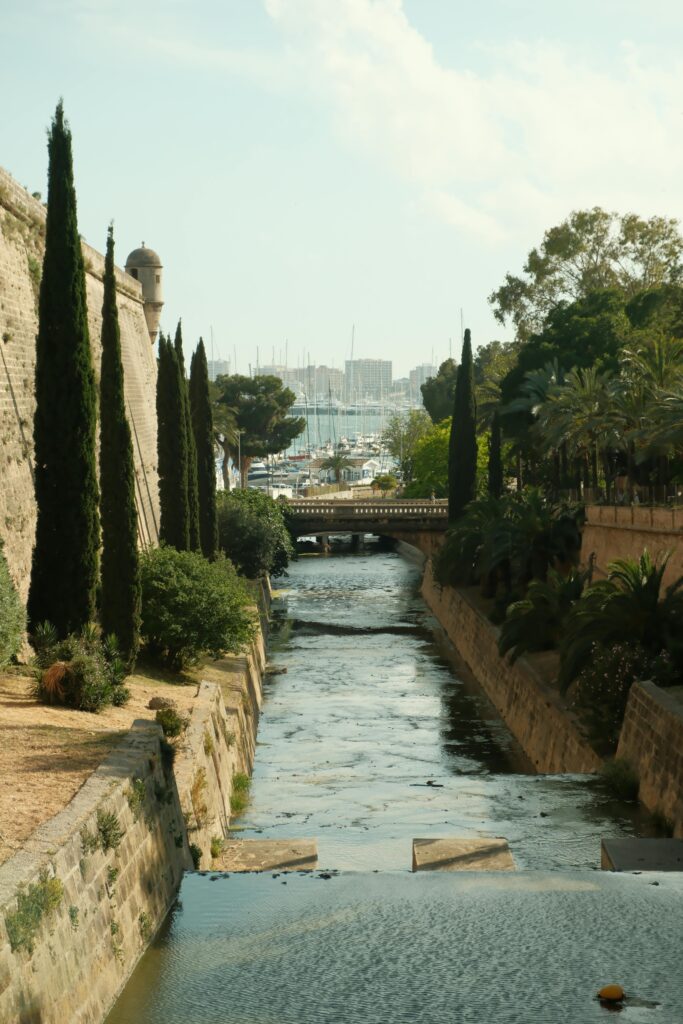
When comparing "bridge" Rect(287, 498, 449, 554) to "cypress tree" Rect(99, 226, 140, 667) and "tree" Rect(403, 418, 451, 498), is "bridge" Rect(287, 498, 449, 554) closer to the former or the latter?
"tree" Rect(403, 418, 451, 498)

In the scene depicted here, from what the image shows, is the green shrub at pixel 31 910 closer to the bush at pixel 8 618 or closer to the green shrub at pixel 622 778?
the bush at pixel 8 618

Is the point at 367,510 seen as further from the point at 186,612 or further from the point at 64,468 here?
the point at 64,468

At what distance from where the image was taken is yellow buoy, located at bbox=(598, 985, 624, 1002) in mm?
10375

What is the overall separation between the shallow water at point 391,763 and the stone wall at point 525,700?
431mm

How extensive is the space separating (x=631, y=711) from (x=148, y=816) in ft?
30.2

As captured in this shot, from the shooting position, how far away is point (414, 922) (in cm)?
1250

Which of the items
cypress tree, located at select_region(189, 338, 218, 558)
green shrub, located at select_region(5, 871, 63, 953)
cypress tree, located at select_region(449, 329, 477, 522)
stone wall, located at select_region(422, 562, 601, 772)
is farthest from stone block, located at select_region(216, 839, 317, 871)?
cypress tree, located at select_region(449, 329, 477, 522)

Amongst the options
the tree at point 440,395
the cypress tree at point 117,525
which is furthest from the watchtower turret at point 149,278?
the tree at point 440,395

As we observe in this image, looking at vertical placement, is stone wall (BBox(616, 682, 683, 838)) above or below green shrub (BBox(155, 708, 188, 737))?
below

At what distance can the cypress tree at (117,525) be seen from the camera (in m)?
23.3

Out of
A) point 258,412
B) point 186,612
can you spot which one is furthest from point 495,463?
point 258,412

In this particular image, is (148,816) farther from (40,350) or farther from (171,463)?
(171,463)

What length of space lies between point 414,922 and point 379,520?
5079 centimetres

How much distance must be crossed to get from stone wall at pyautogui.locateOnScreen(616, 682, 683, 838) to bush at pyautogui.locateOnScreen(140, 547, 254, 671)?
31.3ft
